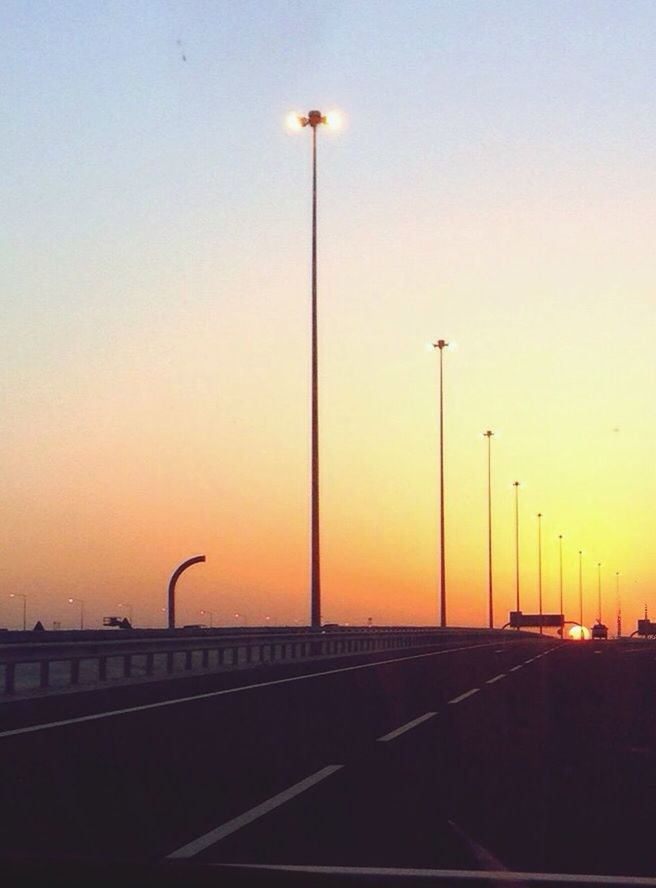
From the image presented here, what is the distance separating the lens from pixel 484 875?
27.2ft

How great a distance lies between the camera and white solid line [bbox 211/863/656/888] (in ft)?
26.5

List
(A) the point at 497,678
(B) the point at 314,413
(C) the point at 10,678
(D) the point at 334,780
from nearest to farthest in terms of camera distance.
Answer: (D) the point at 334,780 < (C) the point at 10,678 < (A) the point at 497,678 < (B) the point at 314,413

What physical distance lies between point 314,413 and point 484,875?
36595 mm

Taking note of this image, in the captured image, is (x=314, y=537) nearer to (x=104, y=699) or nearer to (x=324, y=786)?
(x=104, y=699)

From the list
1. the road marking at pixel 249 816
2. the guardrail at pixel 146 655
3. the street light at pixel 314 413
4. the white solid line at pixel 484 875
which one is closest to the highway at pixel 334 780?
the road marking at pixel 249 816

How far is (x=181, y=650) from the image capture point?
29.7m

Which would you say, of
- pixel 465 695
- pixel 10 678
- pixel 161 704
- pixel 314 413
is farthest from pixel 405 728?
pixel 314 413

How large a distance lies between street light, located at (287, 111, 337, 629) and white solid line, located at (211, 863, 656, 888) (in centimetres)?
3389

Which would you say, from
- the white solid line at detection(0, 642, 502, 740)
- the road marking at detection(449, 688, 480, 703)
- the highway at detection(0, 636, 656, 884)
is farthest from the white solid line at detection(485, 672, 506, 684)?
the highway at detection(0, 636, 656, 884)

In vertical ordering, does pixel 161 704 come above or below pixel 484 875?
above

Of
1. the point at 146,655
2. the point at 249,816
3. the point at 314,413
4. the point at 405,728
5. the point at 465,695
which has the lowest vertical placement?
the point at 249,816

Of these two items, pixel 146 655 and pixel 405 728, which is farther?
pixel 146 655

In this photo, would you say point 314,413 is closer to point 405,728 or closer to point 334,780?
point 405,728

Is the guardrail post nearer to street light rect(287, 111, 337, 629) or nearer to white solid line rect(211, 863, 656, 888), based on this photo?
white solid line rect(211, 863, 656, 888)
